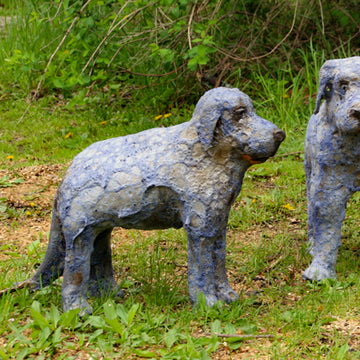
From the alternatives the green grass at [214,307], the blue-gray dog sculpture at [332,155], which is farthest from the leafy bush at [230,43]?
the blue-gray dog sculpture at [332,155]

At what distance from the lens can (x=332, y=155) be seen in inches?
152

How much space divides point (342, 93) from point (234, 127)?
0.75 meters

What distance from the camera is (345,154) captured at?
12.6ft

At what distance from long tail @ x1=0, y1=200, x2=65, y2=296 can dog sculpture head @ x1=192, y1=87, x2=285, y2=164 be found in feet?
3.43

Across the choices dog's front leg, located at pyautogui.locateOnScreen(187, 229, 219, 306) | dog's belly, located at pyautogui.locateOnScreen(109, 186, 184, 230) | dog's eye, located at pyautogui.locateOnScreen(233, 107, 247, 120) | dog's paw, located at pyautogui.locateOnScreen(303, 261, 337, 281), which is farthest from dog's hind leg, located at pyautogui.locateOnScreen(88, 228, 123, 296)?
dog's paw, located at pyautogui.locateOnScreen(303, 261, 337, 281)

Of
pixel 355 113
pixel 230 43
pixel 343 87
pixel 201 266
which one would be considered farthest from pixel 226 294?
pixel 230 43

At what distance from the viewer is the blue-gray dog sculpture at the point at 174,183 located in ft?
11.1

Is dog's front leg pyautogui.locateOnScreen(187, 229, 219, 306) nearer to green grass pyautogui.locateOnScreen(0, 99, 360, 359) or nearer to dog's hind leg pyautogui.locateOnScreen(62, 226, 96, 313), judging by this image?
green grass pyautogui.locateOnScreen(0, 99, 360, 359)

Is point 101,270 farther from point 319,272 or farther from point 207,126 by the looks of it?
point 319,272

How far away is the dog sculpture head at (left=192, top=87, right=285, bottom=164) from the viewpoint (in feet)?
11.0

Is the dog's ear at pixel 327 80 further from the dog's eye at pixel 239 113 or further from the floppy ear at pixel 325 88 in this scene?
the dog's eye at pixel 239 113

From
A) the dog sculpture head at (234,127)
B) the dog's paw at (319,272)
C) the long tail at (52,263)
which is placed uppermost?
the dog sculpture head at (234,127)

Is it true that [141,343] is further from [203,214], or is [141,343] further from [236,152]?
[236,152]

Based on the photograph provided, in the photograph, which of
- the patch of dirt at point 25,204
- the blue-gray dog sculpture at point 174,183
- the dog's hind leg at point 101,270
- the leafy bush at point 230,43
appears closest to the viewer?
the blue-gray dog sculpture at point 174,183
